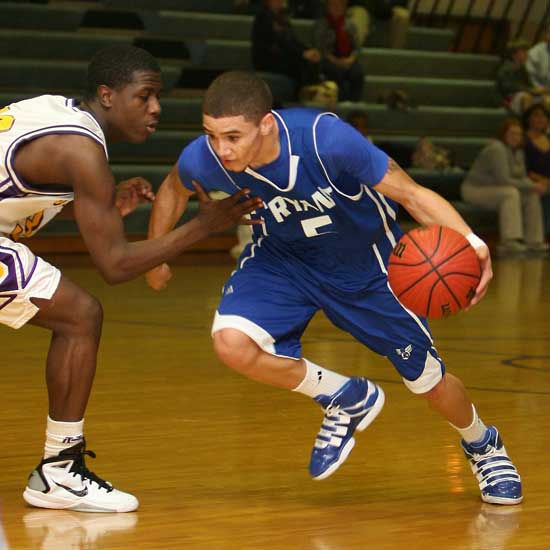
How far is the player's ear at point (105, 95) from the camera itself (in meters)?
3.65

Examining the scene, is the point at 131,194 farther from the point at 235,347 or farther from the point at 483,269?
the point at 483,269

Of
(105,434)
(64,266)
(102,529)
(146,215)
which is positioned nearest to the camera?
(102,529)

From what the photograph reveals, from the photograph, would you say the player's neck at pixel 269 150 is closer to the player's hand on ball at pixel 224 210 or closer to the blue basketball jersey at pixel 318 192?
the blue basketball jersey at pixel 318 192

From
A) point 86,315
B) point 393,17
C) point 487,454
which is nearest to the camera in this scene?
point 86,315

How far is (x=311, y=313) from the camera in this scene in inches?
157

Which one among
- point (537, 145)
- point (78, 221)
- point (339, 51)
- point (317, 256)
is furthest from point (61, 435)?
point (537, 145)

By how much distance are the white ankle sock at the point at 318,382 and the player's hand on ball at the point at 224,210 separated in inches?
25.2

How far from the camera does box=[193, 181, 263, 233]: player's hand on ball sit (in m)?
3.48

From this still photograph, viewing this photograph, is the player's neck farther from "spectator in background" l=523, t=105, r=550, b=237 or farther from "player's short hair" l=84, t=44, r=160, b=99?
"spectator in background" l=523, t=105, r=550, b=237

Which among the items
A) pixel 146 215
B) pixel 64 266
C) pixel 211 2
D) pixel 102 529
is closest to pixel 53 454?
pixel 102 529

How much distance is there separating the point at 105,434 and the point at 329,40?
9728 millimetres

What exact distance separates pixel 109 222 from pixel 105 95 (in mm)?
450

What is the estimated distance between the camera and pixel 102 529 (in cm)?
342

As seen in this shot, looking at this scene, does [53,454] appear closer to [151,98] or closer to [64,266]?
[151,98]
